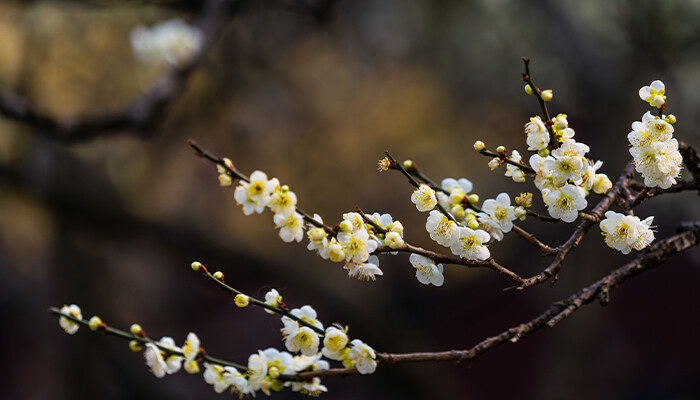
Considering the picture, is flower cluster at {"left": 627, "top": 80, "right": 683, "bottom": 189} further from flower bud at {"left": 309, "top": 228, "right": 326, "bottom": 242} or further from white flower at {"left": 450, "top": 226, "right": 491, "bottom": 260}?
flower bud at {"left": 309, "top": 228, "right": 326, "bottom": 242}

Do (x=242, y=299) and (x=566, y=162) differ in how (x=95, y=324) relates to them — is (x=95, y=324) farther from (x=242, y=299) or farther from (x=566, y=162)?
(x=566, y=162)

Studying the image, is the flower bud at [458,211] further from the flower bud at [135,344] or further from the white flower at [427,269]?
the flower bud at [135,344]

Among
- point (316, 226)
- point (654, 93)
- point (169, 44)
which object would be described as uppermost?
point (169, 44)

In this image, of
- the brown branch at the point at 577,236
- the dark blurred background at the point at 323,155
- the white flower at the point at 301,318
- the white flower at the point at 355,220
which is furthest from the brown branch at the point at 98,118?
the brown branch at the point at 577,236

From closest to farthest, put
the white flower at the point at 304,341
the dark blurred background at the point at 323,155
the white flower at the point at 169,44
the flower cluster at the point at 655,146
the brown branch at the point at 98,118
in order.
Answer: the flower cluster at the point at 655,146 → the white flower at the point at 304,341 → the brown branch at the point at 98,118 → the white flower at the point at 169,44 → the dark blurred background at the point at 323,155

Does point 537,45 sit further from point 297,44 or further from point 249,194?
point 249,194

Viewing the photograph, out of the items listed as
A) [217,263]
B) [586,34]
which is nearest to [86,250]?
[217,263]

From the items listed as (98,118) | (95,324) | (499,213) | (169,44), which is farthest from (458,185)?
(169,44)
